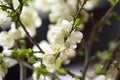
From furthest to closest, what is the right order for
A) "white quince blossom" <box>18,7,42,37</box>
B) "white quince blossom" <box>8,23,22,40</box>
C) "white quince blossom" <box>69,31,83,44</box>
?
"white quince blossom" <box>18,7,42,37</box>, "white quince blossom" <box>8,23,22,40</box>, "white quince blossom" <box>69,31,83,44</box>

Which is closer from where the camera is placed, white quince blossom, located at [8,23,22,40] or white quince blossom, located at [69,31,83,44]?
white quince blossom, located at [69,31,83,44]

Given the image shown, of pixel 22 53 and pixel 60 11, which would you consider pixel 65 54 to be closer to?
pixel 22 53

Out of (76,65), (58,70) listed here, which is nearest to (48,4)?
(58,70)

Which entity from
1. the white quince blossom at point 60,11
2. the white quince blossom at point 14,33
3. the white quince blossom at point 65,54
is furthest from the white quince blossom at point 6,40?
the white quince blossom at point 60,11

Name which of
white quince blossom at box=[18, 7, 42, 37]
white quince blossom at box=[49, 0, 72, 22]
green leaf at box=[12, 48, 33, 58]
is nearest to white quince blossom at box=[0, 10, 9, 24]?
green leaf at box=[12, 48, 33, 58]

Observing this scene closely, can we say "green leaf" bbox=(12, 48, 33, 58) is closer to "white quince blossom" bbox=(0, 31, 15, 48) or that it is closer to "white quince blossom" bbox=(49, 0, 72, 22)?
"white quince blossom" bbox=(0, 31, 15, 48)

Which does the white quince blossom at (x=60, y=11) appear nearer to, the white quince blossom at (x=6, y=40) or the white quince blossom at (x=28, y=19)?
the white quince blossom at (x=28, y=19)

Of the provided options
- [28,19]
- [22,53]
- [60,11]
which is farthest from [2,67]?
[60,11]

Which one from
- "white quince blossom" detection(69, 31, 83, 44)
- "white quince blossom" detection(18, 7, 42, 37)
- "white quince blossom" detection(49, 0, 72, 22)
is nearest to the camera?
"white quince blossom" detection(69, 31, 83, 44)

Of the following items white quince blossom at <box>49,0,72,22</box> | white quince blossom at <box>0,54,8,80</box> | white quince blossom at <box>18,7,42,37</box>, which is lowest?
white quince blossom at <box>0,54,8,80</box>
